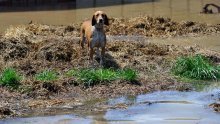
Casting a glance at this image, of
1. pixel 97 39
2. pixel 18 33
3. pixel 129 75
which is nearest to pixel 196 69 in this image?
pixel 129 75

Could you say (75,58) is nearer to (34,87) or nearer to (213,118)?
(34,87)

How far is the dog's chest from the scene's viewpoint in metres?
13.8

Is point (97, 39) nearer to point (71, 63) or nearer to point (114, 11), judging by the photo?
point (71, 63)

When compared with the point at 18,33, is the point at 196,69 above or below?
below

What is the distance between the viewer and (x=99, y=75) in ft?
40.1

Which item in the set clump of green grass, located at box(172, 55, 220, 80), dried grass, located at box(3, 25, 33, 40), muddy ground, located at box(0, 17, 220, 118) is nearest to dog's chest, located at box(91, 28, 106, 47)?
muddy ground, located at box(0, 17, 220, 118)

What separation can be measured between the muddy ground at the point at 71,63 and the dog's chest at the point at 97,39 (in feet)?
1.45

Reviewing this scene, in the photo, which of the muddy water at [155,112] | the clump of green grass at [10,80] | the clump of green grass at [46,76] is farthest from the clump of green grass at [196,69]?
the clump of green grass at [10,80]

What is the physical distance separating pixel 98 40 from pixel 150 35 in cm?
497

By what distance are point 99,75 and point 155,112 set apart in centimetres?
226

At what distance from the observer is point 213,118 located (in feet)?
32.2

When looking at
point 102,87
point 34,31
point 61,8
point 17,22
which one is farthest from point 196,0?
point 102,87

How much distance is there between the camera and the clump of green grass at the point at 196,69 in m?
12.9

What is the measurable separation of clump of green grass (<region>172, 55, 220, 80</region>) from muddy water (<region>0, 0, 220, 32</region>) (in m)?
9.15
